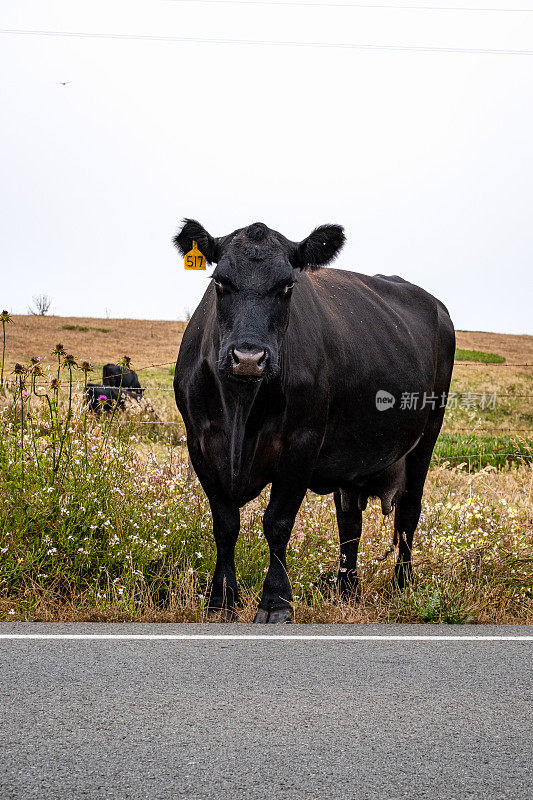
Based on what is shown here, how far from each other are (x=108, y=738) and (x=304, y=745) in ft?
2.60

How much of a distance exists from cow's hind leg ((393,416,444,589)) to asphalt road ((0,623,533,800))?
2219mm

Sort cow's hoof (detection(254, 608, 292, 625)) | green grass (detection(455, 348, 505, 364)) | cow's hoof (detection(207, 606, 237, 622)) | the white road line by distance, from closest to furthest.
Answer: the white road line
cow's hoof (detection(254, 608, 292, 625))
cow's hoof (detection(207, 606, 237, 622))
green grass (detection(455, 348, 505, 364))

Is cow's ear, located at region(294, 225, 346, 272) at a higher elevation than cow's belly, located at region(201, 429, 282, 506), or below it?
higher

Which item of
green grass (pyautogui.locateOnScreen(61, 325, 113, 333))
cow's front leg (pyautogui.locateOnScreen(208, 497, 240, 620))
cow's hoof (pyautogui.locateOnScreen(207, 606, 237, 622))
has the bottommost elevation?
cow's hoof (pyautogui.locateOnScreen(207, 606, 237, 622))

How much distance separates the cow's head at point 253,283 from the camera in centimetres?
613

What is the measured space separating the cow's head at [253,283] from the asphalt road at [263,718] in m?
1.70

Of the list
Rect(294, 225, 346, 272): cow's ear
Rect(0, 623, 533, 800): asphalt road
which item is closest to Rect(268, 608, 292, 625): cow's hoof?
Rect(0, 623, 533, 800): asphalt road

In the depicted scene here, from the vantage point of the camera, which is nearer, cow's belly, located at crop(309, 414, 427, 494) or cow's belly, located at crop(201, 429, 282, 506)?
cow's belly, located at crop(201, 429, 282, 506)

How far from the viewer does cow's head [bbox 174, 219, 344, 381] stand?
613 centimetres

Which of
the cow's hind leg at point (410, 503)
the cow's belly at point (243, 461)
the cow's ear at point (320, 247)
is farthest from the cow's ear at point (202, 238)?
the cow's hind leg at point (410, 503)

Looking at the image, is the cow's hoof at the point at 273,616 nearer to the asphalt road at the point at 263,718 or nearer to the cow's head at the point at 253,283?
the asphalt road at the point at 263,718

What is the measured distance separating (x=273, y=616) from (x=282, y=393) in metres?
1.48

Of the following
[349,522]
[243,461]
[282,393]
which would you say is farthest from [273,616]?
[349,522]

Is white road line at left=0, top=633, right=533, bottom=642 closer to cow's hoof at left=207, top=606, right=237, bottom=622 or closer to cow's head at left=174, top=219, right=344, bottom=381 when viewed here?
cow's hoof at left=207, top=606, right=237, bottom=622
